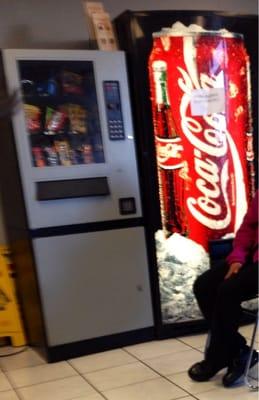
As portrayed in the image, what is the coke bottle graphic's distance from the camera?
9.70ft

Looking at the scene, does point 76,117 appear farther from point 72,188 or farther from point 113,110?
point 72,188

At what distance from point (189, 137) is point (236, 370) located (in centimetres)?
132

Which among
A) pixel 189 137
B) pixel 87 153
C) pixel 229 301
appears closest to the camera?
pixel 229 301

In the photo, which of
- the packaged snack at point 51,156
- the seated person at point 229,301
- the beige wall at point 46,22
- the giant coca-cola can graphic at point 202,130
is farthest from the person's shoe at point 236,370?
the beige wall at point 46,22

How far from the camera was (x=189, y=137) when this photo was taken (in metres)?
3.01

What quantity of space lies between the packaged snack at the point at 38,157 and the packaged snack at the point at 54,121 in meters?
0.11

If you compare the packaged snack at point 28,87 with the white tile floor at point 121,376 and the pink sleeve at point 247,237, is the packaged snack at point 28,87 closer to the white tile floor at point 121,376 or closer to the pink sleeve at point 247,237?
the pink sleeve at point 247,237

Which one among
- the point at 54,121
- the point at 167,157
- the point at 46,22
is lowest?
the point at 167,157

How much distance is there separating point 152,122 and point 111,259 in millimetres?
822

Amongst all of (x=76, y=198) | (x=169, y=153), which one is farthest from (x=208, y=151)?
(x=76, y=198)

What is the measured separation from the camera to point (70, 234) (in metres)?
2.87

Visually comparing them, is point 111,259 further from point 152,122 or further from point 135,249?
point 152,122

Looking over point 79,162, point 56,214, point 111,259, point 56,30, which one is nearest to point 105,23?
point 56,30

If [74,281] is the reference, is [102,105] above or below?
above
